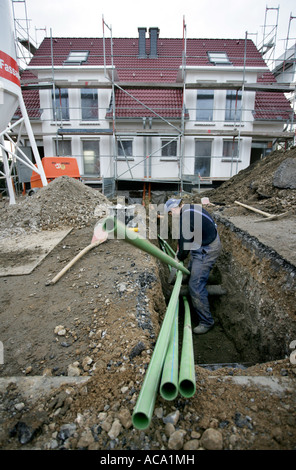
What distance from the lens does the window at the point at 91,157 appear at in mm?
12789

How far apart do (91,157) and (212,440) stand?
12894 mm

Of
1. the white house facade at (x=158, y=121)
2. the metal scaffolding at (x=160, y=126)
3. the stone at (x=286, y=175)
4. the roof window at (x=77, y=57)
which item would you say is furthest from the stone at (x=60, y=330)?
the roof window at (x=77, y=57)

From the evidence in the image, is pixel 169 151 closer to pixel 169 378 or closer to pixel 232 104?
pixel 232 104

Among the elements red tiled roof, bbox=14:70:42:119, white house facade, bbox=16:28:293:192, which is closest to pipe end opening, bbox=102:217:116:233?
white house facade, bbox=16:28:293:192

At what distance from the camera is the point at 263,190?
6777 mm

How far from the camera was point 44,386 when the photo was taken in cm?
177

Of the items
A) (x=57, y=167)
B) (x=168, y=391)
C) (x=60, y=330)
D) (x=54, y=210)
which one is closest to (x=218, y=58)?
(x=57, y=167)

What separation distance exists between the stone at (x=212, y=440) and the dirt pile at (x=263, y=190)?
197 inches

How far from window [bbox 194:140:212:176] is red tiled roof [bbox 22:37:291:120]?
5.98ft

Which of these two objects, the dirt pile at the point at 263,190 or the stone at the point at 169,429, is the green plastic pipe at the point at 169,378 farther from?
the dirt pile at the point at 263,190
